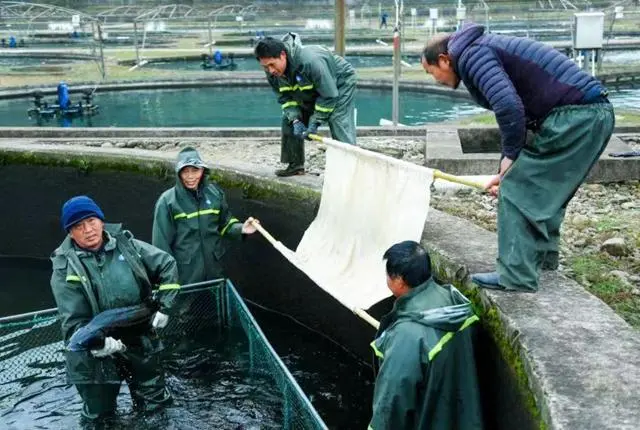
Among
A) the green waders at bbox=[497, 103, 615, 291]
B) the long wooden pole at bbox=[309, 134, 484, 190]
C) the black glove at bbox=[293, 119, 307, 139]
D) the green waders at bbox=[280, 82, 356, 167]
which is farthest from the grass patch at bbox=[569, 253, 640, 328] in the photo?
the black glove at bbox=[293, 119, 307, 139]

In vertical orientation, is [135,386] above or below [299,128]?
below

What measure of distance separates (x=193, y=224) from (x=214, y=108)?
53.7 ft

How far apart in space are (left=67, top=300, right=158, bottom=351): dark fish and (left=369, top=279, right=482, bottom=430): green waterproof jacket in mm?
1754

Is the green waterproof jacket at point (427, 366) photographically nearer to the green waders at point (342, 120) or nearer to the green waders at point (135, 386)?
the green waders at point (135, 386)

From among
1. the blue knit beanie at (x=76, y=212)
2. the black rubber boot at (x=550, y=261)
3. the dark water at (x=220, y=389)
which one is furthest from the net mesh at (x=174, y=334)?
the black rubber boot at (x=550, y=261)

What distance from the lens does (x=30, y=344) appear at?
20.4 ft

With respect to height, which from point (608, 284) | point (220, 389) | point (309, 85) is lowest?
point (220, 389)

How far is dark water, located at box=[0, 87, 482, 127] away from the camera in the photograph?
19844 millimetres

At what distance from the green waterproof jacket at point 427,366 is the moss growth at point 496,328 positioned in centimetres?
19

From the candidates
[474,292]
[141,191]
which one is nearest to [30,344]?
[141,191]

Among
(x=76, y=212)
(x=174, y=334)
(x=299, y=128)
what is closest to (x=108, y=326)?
(x=76, y=212)

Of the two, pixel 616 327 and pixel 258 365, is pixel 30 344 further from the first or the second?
pixel 616 327

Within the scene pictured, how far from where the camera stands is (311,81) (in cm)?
645

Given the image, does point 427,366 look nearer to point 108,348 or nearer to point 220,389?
point 108,348
